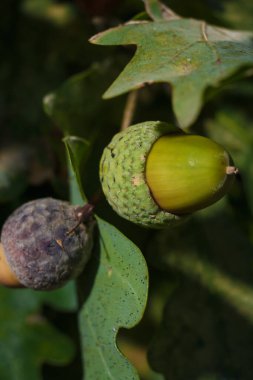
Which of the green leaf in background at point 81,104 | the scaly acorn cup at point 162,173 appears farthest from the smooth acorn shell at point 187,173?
the green leaf in background at point 81,104

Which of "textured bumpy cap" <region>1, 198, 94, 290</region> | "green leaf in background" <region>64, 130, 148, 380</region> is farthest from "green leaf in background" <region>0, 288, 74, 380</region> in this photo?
"textured bumpy cap" <region>1, 198, 94, 290</region>

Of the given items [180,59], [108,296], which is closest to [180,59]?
[180,59]

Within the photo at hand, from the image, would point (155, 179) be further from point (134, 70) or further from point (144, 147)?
point (134, 70)

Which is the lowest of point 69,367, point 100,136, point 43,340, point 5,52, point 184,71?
point 69,367

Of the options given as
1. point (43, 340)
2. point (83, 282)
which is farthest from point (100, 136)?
point (43, 340)

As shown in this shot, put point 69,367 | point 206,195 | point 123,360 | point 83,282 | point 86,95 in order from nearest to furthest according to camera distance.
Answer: point 206,195
point 123,360
point 83,282
point 86,95
point 69,367

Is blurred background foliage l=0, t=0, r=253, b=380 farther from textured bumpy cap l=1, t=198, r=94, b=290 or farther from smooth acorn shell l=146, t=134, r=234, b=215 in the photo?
smooth acorn shell l=146, t=134, r=234, b=215
